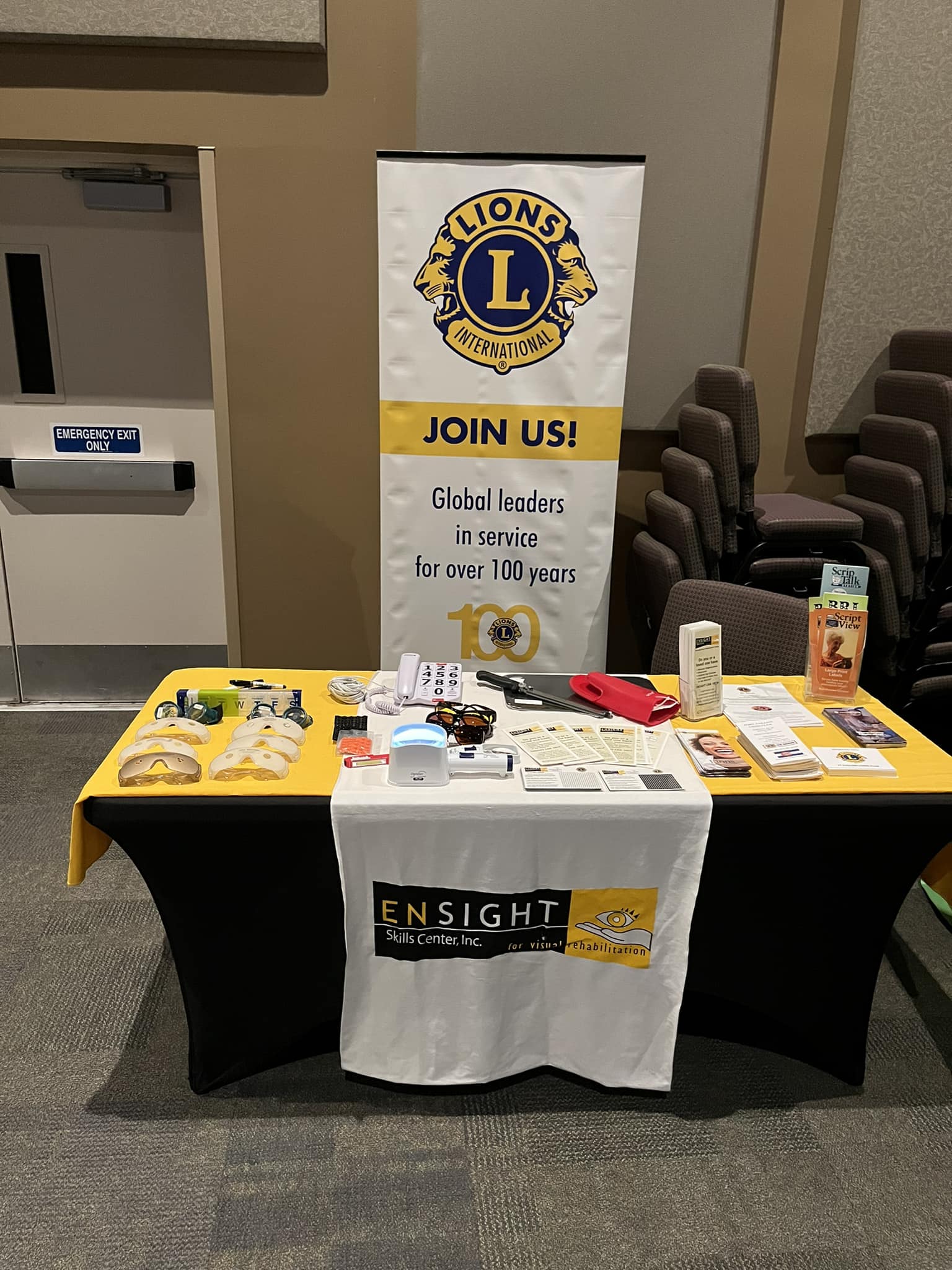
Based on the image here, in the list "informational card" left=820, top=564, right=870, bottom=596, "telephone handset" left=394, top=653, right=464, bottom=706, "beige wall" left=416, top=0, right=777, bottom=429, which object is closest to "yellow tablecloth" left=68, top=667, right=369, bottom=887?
"telephone handset" left=394, top=653, right=464, bottom=706

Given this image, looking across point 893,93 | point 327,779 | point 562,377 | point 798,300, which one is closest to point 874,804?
point 327,779

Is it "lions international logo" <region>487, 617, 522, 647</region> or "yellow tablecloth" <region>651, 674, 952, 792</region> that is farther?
"lions international logo" <region>487, 617, 522, 647</region>

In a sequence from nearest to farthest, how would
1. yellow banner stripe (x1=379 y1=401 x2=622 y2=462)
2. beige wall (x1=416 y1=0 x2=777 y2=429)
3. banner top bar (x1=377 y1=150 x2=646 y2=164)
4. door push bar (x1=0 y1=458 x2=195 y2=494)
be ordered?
banner top bar (x1=377 y1=150 x2=646 y2=164)
yellow banner stripe (x1=379 y1=401 x2=622 y2=462)
beige wall (x1=416 y1=0 x2=777 y2=429)
door push bar (x1=0 y1=458 x2=195 y2=494)

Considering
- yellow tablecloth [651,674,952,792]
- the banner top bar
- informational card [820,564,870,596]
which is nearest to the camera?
yellow tablecloth [651,674,952,792]

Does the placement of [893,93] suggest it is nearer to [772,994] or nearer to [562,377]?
[562,377]

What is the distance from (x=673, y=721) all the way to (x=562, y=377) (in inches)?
49.2

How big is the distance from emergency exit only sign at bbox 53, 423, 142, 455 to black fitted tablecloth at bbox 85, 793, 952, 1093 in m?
2.35

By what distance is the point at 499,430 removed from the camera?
2.80m

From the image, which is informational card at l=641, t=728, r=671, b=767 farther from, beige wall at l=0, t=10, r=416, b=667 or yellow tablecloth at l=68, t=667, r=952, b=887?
beige wall at l=0, t=10, r=416, b=667

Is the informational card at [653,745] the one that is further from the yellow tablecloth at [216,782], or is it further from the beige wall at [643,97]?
the beige wall at [643,97]

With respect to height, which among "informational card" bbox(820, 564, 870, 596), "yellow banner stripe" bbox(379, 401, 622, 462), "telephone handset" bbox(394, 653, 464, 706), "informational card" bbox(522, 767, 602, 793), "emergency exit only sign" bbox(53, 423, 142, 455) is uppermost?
"yellow banner stripe" bbox(379, 401, 622, 462)

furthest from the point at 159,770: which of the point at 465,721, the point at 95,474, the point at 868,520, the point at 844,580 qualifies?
the point at 868,520

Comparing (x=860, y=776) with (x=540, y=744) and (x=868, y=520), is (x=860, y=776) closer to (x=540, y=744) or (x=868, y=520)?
(x=540, y=744)

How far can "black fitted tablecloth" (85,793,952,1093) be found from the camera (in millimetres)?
1661
